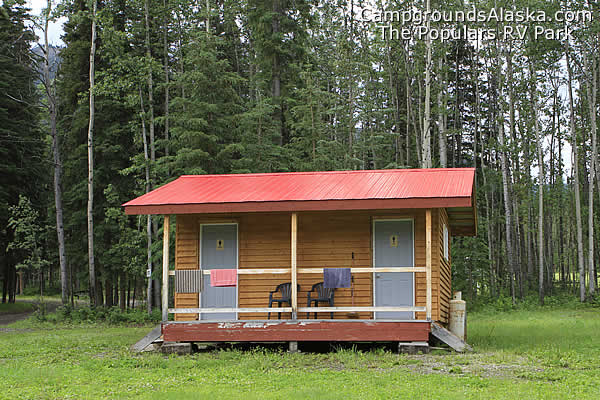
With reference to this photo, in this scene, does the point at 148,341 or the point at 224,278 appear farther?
the point at 148,341

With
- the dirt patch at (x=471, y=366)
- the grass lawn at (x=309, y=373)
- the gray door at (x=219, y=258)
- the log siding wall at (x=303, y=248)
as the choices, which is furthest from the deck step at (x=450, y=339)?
the gray door at (x=219, y=258)

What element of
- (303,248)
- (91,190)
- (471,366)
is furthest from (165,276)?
(91,190)

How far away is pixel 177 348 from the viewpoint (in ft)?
41.2

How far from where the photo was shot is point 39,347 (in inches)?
555

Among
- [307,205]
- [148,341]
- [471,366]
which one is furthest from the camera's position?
[148,341]

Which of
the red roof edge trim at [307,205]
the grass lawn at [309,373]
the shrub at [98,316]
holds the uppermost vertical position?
the red roof edge trim at [307,205]

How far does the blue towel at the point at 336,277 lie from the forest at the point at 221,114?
920 cm

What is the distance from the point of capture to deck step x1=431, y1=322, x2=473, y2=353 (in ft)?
38.6

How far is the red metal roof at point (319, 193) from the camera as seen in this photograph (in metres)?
12.0

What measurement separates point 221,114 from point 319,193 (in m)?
9.90

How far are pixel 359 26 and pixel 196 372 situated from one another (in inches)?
969

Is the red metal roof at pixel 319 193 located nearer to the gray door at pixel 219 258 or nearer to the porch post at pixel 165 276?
the porch post at pixel 165 276

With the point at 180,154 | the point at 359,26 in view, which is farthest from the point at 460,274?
the point at 359,26

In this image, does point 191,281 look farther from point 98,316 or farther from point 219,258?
point 98,316
